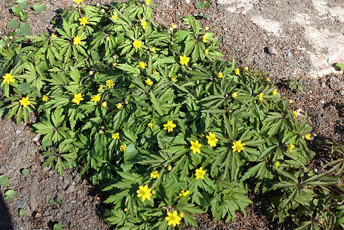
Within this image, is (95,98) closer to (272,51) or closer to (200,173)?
(200,173)

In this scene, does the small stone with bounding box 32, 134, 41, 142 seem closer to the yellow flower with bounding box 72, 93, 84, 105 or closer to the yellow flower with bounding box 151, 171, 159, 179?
the yellow flower with bounding box 72, 93, 84, 105

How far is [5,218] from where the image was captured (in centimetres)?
280

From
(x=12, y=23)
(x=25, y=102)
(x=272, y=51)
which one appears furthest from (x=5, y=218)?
(x=272, y=51)

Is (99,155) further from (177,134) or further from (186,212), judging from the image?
(186,212)

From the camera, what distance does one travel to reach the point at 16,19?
4.03 m

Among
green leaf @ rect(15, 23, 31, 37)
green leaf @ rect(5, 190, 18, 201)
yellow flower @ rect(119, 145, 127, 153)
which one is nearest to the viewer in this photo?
yellow flower @ rect(119, 145, 127, 153)

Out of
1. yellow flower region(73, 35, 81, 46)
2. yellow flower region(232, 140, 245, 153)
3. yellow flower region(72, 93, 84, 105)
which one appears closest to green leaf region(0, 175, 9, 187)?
yellow flower region(72, 93, 84, 105)

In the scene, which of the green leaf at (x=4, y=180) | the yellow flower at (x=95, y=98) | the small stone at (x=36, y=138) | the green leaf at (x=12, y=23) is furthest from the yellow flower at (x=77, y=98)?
the green leaf at (x=12, y=23)

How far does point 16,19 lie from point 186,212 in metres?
3.50

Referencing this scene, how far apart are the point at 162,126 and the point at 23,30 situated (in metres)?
2.59

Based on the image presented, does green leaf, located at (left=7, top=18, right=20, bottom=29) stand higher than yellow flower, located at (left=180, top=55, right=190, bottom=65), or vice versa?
yellow flower, located at (left=180, top=55, right=190, bottom=65)

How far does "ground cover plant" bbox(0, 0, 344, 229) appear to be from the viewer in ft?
8.25

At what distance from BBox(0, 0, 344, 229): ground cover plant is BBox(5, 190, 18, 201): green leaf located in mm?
418

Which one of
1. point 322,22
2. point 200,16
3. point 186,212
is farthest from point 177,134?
point 322,22
